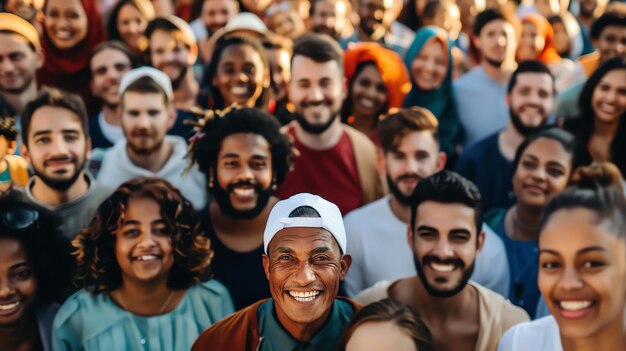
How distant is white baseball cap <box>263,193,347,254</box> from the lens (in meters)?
3.15

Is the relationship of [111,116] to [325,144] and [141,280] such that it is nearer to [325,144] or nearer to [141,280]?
[325,144]

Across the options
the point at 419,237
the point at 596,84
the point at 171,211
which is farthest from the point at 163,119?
the point at 596,84

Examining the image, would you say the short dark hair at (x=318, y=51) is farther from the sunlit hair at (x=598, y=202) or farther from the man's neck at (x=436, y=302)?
the sunlit hair at (x=598, y=202)

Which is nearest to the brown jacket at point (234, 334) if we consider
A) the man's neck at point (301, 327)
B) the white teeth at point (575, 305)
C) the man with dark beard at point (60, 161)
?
the man's neck at point (301, 327)

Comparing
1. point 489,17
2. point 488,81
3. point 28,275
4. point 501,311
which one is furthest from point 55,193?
point 489,17

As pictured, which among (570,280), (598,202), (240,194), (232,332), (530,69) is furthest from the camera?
(530,69)

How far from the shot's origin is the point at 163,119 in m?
4.95

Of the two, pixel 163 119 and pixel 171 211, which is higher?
pixel 163 119

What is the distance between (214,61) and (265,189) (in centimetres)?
169

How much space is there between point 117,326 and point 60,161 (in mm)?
1132

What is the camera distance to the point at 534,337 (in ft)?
10.2

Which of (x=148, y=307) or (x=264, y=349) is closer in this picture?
(x=264, y=349)

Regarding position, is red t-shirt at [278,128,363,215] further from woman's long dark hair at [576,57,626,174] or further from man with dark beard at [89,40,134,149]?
woman's long dark hair at [576,57,626,174]

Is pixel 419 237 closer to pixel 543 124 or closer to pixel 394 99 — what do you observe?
pixel 543 124
